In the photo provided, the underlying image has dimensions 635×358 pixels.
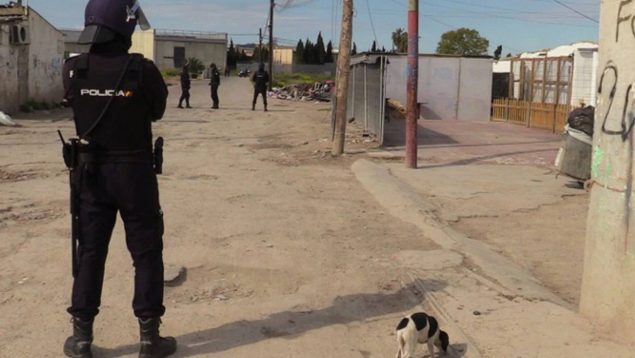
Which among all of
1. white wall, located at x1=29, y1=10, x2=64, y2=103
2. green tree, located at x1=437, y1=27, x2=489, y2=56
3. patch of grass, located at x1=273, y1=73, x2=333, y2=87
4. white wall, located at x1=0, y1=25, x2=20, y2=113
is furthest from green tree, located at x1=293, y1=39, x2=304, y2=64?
white wall, located at x1=0, y1=25, x2=20, y2=113

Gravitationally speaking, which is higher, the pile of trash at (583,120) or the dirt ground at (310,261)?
the pile of trash at (583,120)

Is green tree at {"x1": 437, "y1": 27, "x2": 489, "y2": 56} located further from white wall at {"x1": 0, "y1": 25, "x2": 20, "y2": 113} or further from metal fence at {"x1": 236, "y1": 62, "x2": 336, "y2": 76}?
white wall at {"x1": 0, "y1": 25, "x2": 20, "y2": 113}

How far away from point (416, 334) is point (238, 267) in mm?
2280

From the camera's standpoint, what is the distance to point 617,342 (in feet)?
13.1

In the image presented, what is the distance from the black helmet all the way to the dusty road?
69.1 inches

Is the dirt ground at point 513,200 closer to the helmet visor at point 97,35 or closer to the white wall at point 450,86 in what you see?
the helmet visor at point 97,35

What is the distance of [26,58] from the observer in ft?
80.9

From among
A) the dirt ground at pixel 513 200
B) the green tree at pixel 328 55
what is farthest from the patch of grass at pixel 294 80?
the dirt ground at pixel 513 200

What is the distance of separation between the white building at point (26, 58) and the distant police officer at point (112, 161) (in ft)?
61.1

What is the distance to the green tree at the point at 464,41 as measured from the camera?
73.2 meters

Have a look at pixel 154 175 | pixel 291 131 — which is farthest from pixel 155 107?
pixel 291 131

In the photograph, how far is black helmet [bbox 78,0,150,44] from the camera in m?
3.77

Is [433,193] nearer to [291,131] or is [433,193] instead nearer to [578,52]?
[291,131]

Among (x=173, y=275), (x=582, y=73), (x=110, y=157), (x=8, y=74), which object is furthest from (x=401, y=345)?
(x=8, y=74)
